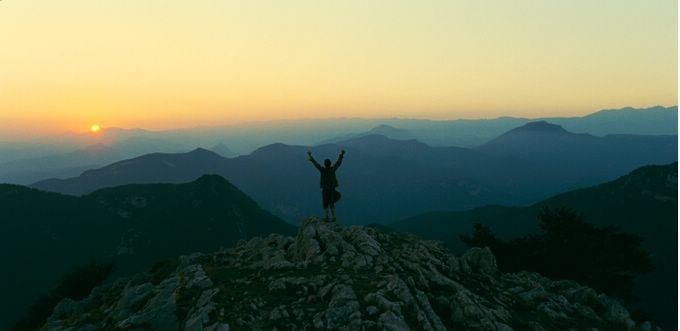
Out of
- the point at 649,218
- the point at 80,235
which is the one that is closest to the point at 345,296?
the point at 649,218

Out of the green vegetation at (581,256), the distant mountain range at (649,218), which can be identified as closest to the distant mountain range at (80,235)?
the distant mountain range at (649,218)

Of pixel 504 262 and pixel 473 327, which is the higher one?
pixel 473 327

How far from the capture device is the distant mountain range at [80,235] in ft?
465

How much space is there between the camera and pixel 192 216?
19838cm

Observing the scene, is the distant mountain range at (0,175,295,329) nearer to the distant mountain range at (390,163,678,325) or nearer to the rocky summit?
the distant mountain range at (390,163,678,325)

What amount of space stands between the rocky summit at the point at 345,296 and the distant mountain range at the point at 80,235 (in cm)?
13345

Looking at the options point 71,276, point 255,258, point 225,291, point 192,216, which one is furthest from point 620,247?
point 192,216

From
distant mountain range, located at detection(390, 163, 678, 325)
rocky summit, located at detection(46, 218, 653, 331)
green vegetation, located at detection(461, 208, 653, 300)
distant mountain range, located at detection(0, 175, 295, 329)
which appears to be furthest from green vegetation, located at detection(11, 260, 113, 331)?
distant mountain range, located at detection(390, 163, 678, 325)

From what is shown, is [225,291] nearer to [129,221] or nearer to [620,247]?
[620,247]

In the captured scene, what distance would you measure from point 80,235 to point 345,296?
185 meters

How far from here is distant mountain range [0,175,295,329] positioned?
465 feet

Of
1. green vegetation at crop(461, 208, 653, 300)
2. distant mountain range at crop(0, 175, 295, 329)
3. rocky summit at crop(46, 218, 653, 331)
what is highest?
rocky summit at crop(46, 218, 653, 331)

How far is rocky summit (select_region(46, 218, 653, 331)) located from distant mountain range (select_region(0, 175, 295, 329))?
13345 cm

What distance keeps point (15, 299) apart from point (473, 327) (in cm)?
15076
